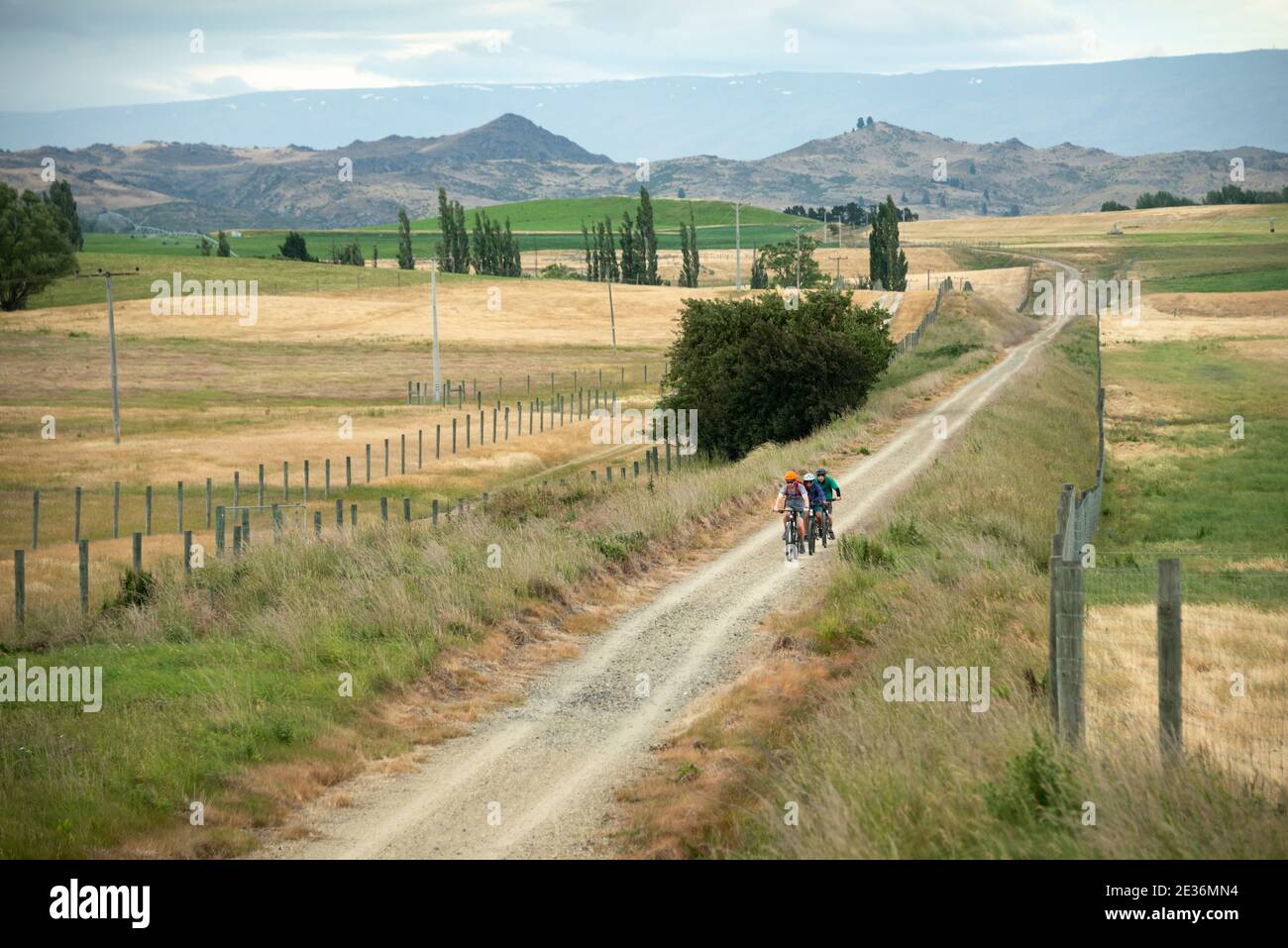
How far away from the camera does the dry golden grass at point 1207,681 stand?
11.4 meters

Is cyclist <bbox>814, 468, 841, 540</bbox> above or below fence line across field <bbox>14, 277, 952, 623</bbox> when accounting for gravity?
above

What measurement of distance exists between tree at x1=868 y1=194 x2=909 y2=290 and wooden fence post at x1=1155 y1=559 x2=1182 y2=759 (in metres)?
139

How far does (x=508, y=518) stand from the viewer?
29.7 m

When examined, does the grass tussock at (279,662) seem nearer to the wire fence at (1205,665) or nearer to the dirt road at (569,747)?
the dirt road at (569,747)

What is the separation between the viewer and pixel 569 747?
13914 millimetres

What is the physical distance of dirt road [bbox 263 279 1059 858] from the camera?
1122cm

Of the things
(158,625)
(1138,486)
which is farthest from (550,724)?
(1138,486)

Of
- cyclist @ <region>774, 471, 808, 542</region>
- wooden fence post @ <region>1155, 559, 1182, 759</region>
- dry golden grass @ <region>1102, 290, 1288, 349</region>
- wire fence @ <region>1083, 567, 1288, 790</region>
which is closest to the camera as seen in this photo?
wooden fence post @ <region>1155, 559, 1182, 759</region>

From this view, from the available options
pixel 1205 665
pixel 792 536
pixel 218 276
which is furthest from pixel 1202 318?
pixel 218 276

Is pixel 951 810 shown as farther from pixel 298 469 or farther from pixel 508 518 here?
pixel 298 469

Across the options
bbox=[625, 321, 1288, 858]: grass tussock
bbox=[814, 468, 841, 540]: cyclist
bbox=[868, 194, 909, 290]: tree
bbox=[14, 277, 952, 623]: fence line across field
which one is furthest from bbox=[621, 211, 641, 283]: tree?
bbox=[625, 321, 1288, 858]: grass tussock

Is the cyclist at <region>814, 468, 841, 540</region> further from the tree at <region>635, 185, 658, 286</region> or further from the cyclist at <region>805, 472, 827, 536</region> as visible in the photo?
the tree at <region>635, 185, 658, 286</region>

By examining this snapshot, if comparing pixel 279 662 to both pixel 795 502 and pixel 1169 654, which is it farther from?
pixel 795 502

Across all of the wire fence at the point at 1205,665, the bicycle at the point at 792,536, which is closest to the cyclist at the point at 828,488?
the bicycle at the point at 792,536
